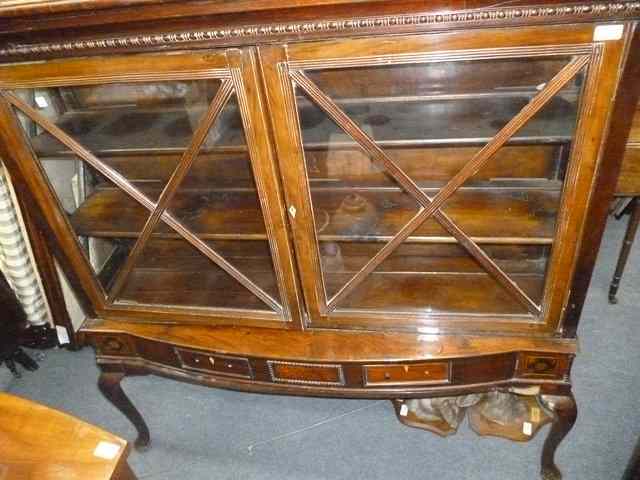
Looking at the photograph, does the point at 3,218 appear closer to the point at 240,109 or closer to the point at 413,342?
the point at 240,109

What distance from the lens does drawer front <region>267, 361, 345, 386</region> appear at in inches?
43.9

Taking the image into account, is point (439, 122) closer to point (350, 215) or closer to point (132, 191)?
point (350, 215)

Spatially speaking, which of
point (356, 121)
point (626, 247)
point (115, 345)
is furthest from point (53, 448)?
point (626, 247)

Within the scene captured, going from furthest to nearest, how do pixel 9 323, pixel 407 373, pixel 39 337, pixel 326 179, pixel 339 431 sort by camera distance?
pixel 39 337, pixel 9 323, pixel 339 431, pixel 407 373, pixel 326 179

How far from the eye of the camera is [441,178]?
93cm

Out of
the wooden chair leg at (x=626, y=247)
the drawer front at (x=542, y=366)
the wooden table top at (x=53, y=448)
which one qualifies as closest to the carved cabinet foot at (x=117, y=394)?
the wooden table top at (x=53, y=448)

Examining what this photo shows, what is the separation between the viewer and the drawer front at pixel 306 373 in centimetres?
112

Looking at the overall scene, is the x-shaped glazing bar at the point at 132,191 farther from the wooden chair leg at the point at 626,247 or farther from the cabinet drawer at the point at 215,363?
the wooden chair leg at the point at 626,247

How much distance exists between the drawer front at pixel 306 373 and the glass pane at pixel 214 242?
0.13 m

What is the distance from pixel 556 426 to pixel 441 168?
673mm

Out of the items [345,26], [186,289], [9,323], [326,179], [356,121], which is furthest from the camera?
[9,323]

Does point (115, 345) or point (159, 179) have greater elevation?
point (159, 179)

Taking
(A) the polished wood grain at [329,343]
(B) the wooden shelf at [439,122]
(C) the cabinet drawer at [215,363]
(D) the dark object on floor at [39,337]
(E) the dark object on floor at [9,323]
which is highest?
(B) the wooden shelf at [439,122]

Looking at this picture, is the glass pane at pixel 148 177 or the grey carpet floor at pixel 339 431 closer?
the glass pane at pixel 148 177
